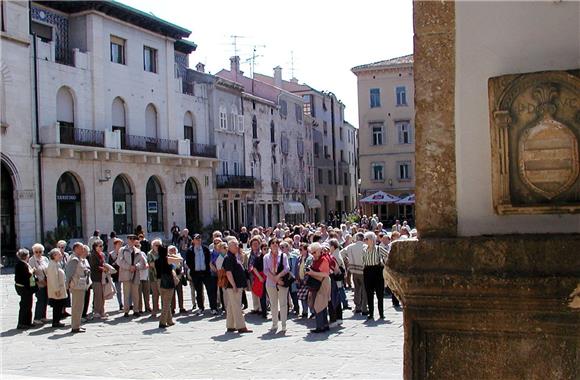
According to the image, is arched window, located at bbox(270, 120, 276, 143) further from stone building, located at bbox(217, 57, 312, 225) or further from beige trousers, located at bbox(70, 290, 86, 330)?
beige trousers, located at bbox(70, 290, 86, 330)

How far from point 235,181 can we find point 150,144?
929cm

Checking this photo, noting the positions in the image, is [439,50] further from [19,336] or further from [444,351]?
[19,336]

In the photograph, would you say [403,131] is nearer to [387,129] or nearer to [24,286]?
[387,129]

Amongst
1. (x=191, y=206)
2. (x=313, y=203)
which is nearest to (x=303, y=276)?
(x=191, y=206)

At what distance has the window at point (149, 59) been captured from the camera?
38.6 m

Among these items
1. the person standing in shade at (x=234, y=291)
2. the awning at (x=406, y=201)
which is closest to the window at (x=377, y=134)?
the awning at (x=406, y=201)

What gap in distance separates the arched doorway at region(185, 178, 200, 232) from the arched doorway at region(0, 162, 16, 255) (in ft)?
44.4

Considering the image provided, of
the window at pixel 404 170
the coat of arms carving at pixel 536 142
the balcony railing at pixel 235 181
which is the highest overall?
the window at pixel 404 170

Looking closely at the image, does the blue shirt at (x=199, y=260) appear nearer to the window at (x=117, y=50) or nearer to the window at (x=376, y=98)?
the window at (x=117, y=50)

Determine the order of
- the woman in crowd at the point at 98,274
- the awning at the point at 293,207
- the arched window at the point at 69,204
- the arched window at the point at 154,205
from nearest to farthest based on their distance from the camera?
the woman in crowd at the point at 98,274 < the arched window at the point at 69,204 < the arched window at the point at 154,205 < the awning at the point at 293,207

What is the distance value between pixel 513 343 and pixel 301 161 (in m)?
58.9

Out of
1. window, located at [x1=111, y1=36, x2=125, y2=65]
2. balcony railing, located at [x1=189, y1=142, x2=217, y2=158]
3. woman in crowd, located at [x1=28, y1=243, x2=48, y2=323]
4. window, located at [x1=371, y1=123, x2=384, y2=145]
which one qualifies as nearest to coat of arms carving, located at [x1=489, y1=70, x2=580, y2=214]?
woman in crowd, located at [x1=28, y1=243, x2=48, y2=323]

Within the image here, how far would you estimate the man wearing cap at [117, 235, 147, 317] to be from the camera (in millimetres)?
14943

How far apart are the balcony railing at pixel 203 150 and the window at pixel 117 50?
7419 millimetres
